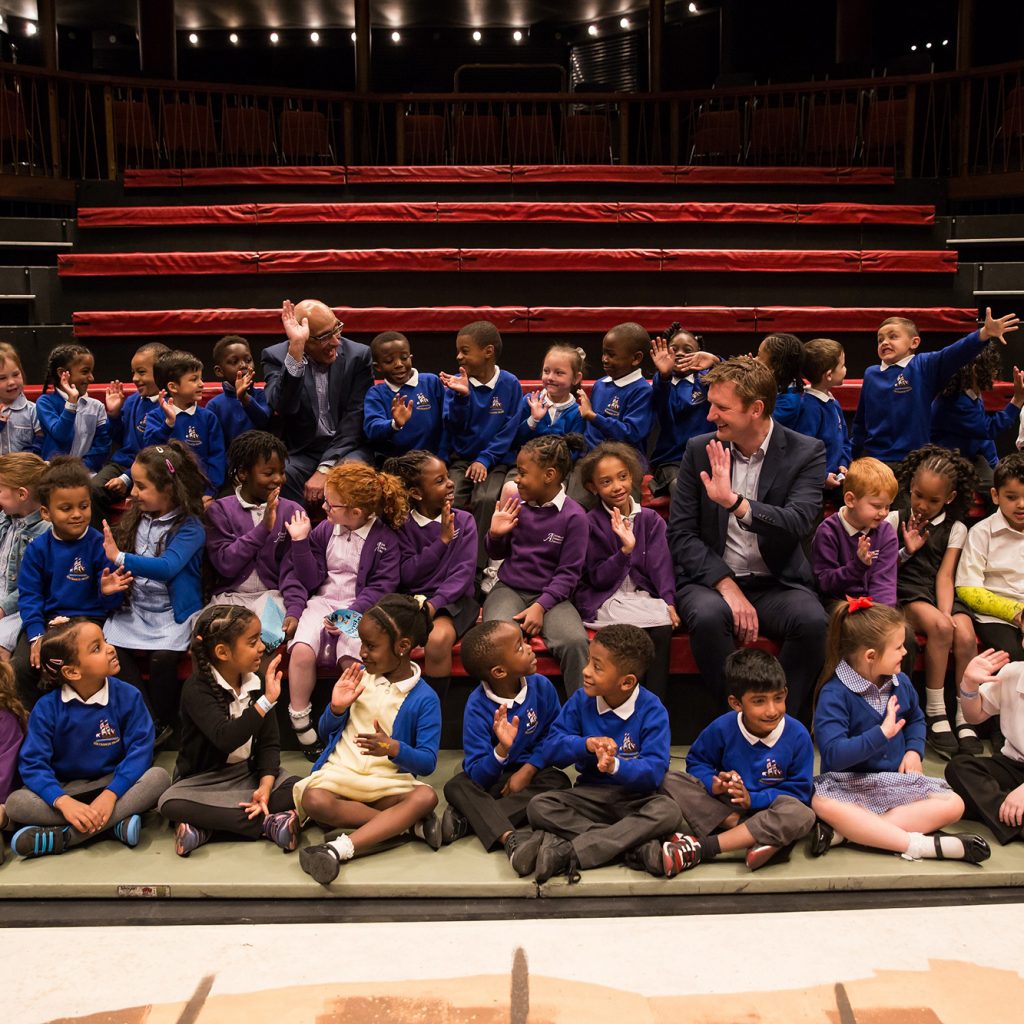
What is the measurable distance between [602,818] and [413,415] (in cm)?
210

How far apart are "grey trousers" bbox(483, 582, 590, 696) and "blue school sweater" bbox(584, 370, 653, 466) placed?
953 mm

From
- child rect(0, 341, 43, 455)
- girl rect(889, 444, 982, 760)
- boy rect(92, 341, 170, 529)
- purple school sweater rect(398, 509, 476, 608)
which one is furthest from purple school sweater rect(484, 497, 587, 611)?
child rect(0, 341, 43, 455)

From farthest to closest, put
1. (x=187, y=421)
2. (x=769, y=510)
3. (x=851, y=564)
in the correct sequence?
(x=187, y=421) < (x=851, y=564) < (x=769, y=510)

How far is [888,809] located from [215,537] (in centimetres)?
233

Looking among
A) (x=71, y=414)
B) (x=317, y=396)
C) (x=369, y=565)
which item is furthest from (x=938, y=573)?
(x=71, y=414)

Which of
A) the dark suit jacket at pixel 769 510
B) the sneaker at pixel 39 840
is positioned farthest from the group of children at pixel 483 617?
the dark suit jacket at pixel 769 510

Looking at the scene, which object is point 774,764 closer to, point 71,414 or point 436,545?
point 436,545

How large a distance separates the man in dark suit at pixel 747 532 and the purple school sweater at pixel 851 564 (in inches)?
2.9

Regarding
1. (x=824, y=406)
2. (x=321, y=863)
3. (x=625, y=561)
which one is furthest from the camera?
(x=824, y=406)

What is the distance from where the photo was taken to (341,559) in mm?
3598

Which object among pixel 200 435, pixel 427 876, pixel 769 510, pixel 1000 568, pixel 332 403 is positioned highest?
pixel 332 403

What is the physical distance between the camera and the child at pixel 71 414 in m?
4.38

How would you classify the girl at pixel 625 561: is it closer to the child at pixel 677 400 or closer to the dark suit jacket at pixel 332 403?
the child at pixel 677 400

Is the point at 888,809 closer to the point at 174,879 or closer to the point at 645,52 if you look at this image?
the point at 174,879
